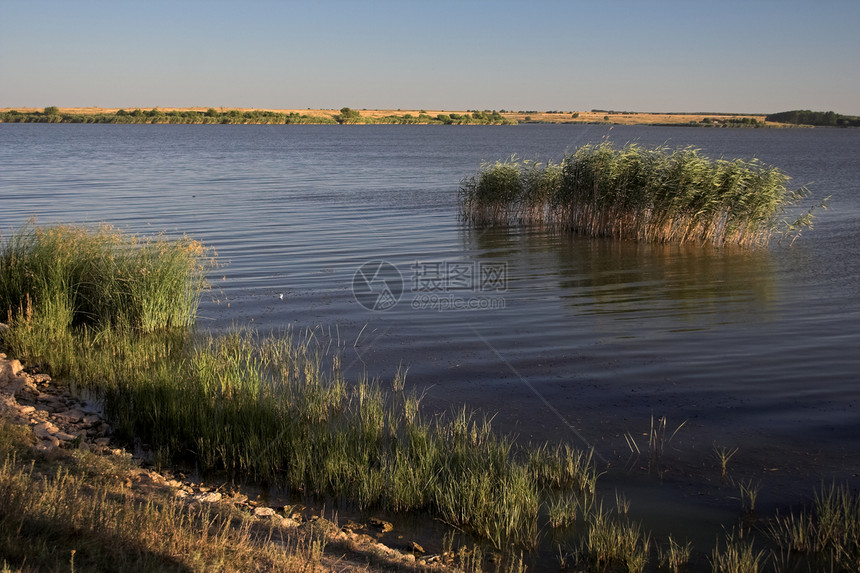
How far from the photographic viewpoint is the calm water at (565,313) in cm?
831

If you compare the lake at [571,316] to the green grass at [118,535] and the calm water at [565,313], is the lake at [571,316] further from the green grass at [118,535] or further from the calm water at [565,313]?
the green grass at [118,535]

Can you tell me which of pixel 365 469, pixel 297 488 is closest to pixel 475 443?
pixel 365 469

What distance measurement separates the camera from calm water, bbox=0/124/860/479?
8312 mm

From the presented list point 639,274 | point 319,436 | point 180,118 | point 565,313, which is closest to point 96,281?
point 319,436

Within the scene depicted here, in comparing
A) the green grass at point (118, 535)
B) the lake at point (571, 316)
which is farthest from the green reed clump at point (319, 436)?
the green grass at point (118, 535)

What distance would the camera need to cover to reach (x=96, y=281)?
10820 millimetres

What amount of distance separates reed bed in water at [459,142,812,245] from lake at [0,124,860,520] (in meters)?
0.68

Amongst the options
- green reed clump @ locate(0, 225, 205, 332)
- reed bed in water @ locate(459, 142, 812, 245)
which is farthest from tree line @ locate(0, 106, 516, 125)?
green reed clump @ locate(0, 225, 205, 332)

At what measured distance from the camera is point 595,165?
2069 cm

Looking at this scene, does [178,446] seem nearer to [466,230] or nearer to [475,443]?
[475,443]

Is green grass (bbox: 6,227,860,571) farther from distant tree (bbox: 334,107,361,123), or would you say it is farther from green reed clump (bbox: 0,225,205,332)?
distant tree (bbox: 334,107,361,123)

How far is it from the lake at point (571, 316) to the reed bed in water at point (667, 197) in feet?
A: 2.24

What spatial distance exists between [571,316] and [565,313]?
240mm

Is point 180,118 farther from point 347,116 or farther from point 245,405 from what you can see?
point 245,405
